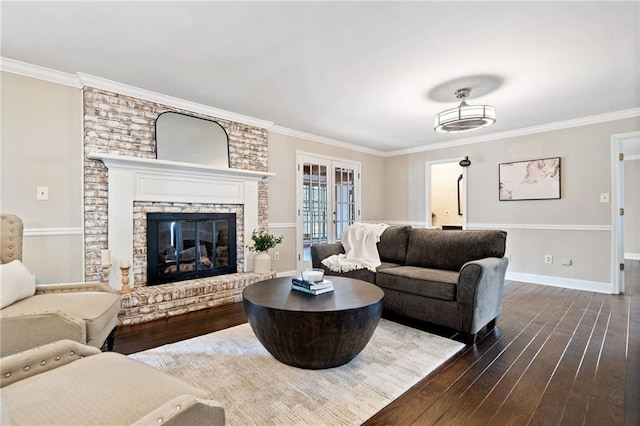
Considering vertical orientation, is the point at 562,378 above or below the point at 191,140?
below

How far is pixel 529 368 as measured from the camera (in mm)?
2082

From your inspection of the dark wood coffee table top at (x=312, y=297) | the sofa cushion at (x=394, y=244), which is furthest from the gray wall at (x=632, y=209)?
the dark wood coffee table top at (x=312, y=297)

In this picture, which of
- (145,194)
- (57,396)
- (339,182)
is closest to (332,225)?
(339,182)

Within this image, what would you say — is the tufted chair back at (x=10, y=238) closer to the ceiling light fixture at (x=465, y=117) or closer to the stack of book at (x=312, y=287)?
the stack of book at (x=312, y=287)

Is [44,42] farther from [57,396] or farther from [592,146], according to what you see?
[592,146]

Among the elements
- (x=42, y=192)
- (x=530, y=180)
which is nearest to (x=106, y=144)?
(x=42, y=192)

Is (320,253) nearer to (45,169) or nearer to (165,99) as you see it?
(165,99)

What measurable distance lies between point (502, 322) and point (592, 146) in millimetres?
3024

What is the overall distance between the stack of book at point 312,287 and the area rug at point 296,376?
51 cm

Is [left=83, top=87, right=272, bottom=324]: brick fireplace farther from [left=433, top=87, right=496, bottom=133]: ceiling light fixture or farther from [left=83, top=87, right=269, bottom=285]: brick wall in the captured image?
[left=433, top=87, right=496, bottom=133]: ceiling light fixture

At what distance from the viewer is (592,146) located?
417 centimetres

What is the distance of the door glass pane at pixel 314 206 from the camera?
5086mm

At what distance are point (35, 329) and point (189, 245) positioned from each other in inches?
81.1

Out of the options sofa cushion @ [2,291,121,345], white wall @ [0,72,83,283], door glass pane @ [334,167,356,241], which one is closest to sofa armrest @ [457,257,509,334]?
sofa cushion @ [2,291,121,345]
